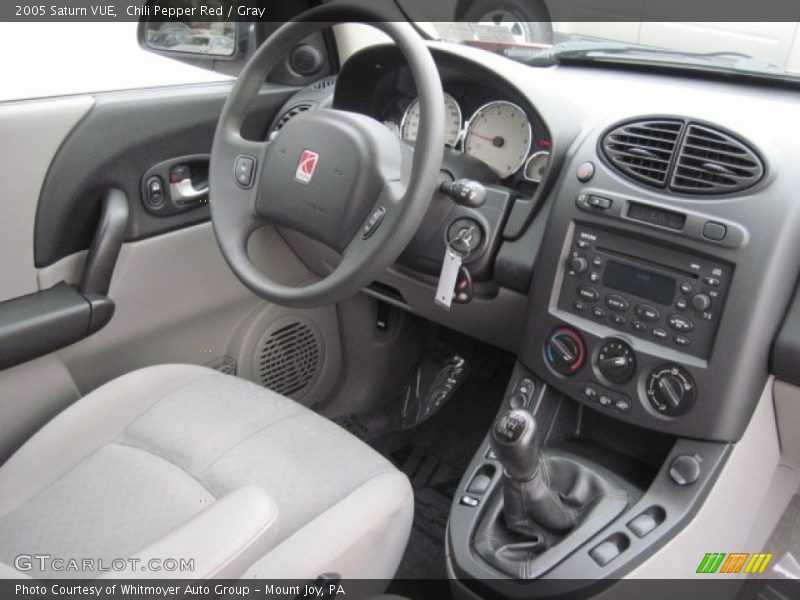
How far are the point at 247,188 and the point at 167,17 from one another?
0.67m

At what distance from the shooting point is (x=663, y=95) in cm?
135

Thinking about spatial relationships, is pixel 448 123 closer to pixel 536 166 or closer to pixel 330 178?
pixel 536 166

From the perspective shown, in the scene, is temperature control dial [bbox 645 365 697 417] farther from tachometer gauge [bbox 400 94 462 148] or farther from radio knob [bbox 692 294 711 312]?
tachometer gauge [bbox 400 94 462 148]

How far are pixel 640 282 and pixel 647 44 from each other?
727 millimetres

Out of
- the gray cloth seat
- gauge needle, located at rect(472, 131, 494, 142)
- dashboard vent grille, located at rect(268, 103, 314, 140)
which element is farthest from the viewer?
dashboard vent grille, located at rect(268, 103, 314, 140)

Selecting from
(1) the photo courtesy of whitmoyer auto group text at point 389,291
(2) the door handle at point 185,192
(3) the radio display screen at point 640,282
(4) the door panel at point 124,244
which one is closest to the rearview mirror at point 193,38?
(1) the photo courtesy of whitmoyer auto group text at point 389,291

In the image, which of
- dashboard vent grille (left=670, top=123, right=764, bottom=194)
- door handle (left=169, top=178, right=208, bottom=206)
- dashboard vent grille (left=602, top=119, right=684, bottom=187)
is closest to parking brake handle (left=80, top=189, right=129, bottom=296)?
door handle (left=169, top=178, right=208, bottom=206)

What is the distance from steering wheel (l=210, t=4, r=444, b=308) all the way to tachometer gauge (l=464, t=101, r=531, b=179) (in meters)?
0.27

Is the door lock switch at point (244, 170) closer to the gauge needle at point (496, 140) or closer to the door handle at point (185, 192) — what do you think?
the door handle at point (185, 192)

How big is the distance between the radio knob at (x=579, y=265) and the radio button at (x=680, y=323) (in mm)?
172

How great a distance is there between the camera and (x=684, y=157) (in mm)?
1199

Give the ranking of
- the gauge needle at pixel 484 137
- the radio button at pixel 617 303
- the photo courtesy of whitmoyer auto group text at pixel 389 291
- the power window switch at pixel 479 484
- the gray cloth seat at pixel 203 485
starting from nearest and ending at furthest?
the gray cloth seat at pixel 203 485
the photo courtesy of whitmoyer auto group text at pixel 389 291
the radio button at pixel 617 303
the power window switch at pixel 479 484
the gauge needle at pixel 484 137

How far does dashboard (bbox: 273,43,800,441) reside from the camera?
44.8 inches

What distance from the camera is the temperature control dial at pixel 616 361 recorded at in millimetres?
1233
